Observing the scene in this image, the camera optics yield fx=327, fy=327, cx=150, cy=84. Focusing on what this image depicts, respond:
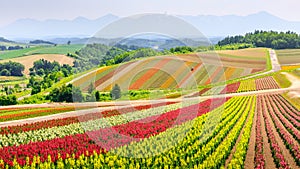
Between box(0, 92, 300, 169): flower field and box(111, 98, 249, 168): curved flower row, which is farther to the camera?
box(111, 98, 249, 168): curved flower row

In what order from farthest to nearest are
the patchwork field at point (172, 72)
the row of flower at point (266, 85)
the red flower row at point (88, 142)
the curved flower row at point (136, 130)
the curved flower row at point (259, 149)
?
the row of flower at point (266, 85), the patchwork field at point (172, 72), the curved flower row at point (136, 130), the red flower row at point (88, 142), the curved flower row at point (259, 149)

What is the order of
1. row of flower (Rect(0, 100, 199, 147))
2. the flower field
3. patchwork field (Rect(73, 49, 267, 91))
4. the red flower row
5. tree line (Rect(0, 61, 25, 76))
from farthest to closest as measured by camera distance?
1. tree line (Rect(0, 61, 25, 76))
2. patchwork field (Rect(73, 49, 267, 91))
3. row of flower (Rect(0, 100, 199, 147))
4. the red flower row
5. the flower field

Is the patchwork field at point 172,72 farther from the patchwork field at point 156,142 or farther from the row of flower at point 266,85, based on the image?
the row of flower at point 266,85

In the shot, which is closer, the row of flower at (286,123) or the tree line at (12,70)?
the row of flower at (286,123)

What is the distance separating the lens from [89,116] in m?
26.3

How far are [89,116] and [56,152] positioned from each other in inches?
372

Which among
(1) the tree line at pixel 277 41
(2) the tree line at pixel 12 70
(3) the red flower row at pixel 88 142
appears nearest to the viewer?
(3) the red flower row at pixel 88 142

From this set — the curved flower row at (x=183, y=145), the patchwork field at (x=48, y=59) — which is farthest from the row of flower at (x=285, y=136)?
the patchwork field at (x=48, y=59)

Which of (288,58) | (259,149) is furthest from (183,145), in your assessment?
(288,58)

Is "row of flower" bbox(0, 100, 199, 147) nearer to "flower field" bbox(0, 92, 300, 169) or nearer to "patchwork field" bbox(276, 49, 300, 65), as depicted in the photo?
"flower field" bbox(0, 92, 300, 169)

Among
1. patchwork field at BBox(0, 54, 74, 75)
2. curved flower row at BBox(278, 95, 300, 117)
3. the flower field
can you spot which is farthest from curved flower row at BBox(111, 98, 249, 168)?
patchwork field at BBox(0, 54, 74, 75)

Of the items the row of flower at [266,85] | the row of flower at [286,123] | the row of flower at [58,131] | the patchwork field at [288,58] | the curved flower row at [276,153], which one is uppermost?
the patchwork field at [288,58]

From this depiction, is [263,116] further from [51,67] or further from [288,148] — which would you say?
[51,67]

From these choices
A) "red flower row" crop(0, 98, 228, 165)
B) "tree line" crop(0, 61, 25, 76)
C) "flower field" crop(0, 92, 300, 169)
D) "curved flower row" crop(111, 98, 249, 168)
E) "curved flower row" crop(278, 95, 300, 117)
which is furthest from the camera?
"tree line" crop(0, 61, 25, 76)
